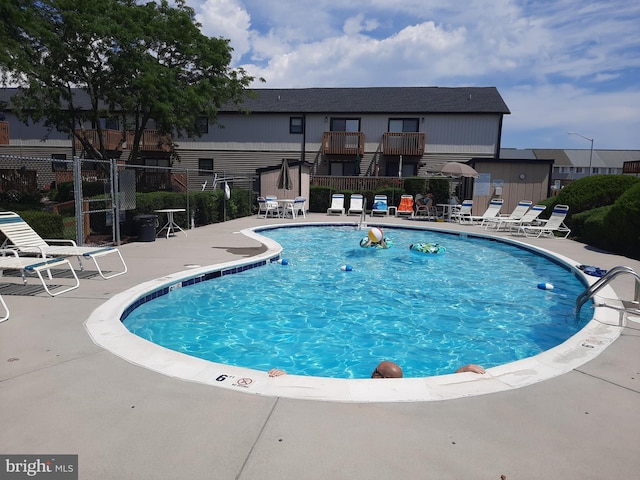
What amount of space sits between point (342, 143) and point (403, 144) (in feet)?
12.7

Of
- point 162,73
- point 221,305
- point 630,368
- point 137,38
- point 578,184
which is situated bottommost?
point 221,305

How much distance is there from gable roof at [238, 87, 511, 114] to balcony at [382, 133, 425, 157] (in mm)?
Answer: 1748

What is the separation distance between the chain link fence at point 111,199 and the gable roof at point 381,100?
7071mm

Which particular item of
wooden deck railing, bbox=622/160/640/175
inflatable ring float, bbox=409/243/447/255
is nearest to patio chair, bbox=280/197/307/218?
inflatable ring float, bbox=409/243/447/255

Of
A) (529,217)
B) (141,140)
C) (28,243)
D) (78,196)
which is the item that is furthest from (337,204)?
(28,243)

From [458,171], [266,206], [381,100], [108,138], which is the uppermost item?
[381,100]

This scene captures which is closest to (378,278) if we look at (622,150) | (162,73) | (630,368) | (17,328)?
(630,368)

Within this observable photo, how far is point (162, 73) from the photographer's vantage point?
18.8 metres

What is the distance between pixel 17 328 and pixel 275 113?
1026 inches

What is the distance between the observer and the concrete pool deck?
7.70 feet

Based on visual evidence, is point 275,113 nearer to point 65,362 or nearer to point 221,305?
point 221,305

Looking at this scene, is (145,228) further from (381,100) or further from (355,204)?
(381,100)

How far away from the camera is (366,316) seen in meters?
6.79

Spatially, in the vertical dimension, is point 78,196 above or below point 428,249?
above
